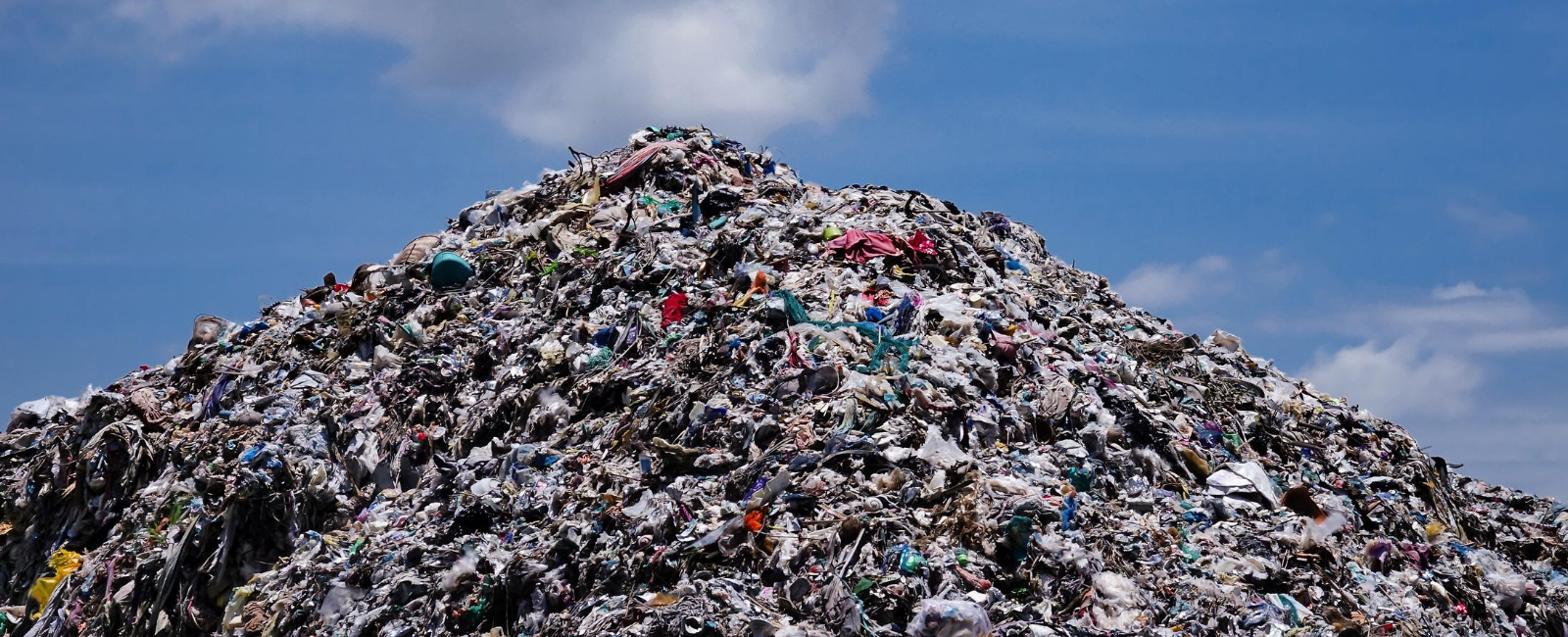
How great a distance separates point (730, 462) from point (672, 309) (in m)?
2.41

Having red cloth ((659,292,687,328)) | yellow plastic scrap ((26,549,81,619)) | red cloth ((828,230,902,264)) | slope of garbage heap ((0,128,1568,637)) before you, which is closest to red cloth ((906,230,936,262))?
slope of garbage heap ((0,128,1568,637))

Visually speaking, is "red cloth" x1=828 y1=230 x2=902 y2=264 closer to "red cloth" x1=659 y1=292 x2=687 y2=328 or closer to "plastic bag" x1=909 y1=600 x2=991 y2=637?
"red cloth" x1=659 y1=292 x2=687 y2=328

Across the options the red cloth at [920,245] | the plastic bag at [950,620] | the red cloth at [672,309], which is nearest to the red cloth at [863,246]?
the red cloth at [920,245]

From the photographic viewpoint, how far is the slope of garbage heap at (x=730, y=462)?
22.4 ft

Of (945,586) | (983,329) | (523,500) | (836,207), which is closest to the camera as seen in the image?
(945,586)

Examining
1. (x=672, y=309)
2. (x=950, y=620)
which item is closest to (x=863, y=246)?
(x=672, y=309)

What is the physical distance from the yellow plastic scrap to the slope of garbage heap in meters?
0.04

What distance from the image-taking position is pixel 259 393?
1052cm

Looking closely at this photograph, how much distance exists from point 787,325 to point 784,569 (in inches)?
100

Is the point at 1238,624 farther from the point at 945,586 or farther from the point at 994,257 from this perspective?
the point at 994,257

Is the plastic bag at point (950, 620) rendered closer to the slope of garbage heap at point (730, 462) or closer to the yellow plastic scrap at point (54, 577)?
the slope of garbage heap at point (730, 462)

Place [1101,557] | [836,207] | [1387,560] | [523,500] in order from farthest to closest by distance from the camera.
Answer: [836,207] < [1387,560] < [523,500] < [1101,557]

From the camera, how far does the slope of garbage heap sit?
Result: 22.4 ft

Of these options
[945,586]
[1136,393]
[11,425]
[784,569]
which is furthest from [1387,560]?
[11,425]
